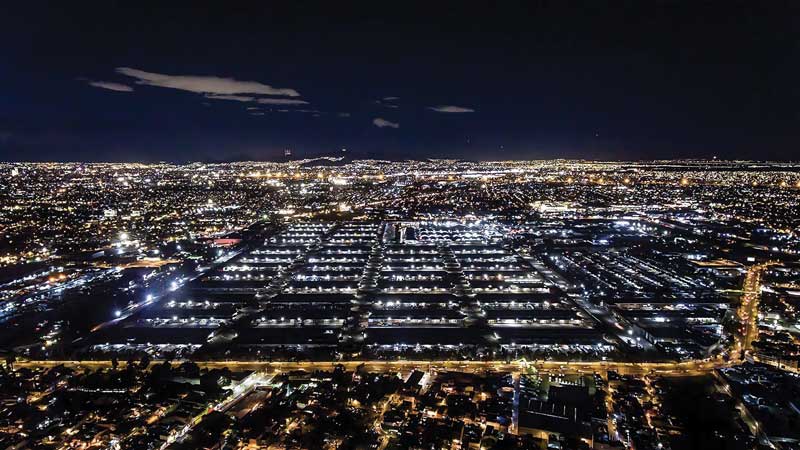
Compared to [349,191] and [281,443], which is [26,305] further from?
[349,191]

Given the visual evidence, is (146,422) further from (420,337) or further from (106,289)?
(106,289)

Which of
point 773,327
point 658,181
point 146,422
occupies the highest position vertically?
point 658,181

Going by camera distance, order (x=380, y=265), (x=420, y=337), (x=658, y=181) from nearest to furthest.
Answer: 1. (x=420, y=337)
2. (x=380, y=265)
3. (x=658, y=181)

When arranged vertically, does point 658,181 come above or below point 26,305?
above

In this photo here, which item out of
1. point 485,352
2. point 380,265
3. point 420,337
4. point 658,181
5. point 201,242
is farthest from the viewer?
point 658,181

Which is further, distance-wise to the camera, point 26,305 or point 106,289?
point 106,289

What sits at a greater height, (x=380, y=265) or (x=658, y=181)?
(x=658, y=181)

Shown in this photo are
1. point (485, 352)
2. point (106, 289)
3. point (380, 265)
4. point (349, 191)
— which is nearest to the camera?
point (485, 352)

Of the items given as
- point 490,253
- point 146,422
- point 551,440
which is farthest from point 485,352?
point 490,253

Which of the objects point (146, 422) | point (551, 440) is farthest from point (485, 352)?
point (146, 422)
